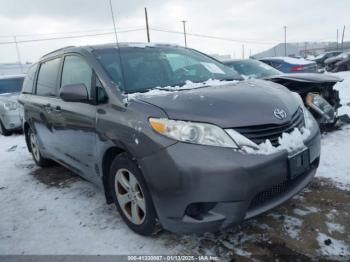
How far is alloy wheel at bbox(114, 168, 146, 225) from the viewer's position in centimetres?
263

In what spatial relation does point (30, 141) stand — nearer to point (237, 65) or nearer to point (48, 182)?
point (48, 182)

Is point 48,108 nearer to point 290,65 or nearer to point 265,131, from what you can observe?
point 265,131

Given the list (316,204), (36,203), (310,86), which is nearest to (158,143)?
(316,204)

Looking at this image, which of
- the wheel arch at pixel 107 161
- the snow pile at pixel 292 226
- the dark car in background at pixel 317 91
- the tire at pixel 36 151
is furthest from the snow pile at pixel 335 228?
the tire at pixel 36 151

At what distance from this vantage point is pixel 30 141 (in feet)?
17.8

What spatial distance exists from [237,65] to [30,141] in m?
4.43

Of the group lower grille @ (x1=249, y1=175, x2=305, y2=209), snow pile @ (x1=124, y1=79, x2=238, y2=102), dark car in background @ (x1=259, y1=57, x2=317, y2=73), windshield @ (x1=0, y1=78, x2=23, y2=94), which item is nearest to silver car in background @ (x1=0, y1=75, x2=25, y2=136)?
windshield @ (x1=0, y1=78, x2=23, y2=94)

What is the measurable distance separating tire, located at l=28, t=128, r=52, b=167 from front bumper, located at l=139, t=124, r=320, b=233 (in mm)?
3172

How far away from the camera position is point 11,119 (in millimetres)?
8367

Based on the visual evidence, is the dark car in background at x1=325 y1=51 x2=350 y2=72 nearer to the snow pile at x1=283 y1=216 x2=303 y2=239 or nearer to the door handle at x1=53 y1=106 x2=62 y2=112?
the snow pile at x1=283 y1=216 x2=303 y2=239

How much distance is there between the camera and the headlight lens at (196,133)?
2.23m

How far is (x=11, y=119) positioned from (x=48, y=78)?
4.74 metres

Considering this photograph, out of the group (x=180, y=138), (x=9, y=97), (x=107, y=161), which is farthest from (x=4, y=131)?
(x=180, y=138)

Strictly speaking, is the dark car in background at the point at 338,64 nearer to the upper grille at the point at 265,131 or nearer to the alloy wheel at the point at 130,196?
the upper grille at the point at 265,131
